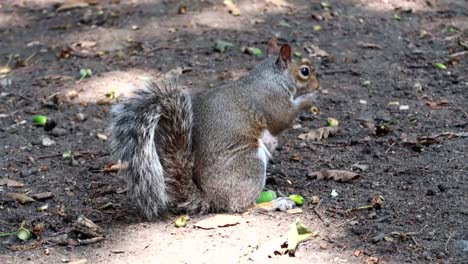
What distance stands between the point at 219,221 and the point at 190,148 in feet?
1.05

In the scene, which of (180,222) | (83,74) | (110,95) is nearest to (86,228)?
(180,222)

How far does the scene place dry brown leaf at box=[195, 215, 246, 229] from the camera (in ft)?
9.81

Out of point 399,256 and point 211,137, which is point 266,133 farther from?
point 399,256

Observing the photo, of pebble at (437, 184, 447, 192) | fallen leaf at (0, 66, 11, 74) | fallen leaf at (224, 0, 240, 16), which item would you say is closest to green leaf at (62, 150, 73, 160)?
fallen leaf at (0, 66, 11, 74)

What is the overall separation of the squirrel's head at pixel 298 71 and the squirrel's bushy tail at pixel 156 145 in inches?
26.1

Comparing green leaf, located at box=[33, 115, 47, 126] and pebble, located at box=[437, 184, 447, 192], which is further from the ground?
pebble, located at box=[437, 184, 447, 192]

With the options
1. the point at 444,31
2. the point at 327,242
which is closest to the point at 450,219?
the point at 327,242

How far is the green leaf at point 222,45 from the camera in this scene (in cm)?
520

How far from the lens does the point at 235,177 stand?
3.12 meters

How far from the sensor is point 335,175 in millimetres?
3455

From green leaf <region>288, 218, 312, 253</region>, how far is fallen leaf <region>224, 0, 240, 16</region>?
124 inches

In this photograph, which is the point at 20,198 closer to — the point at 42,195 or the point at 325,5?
the point at 42,195

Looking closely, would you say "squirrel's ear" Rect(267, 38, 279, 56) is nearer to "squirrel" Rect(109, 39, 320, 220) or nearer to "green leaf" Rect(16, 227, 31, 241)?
"squirrel" Rect(109, 39, 320, 220)

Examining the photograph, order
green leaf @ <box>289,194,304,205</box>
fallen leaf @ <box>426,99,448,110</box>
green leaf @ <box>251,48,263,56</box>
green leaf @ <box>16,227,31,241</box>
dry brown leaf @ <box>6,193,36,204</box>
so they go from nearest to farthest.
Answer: green leaf @ <box>16,227,31,241</box>, green leaf @ <box>289,194,304,205</box>, dry brown leaf @ <box>6,193,36,204</box>, fallen leaf @ <box>426,99,448,110</box>, green leaf @ <box>251,48,263,56</box>
